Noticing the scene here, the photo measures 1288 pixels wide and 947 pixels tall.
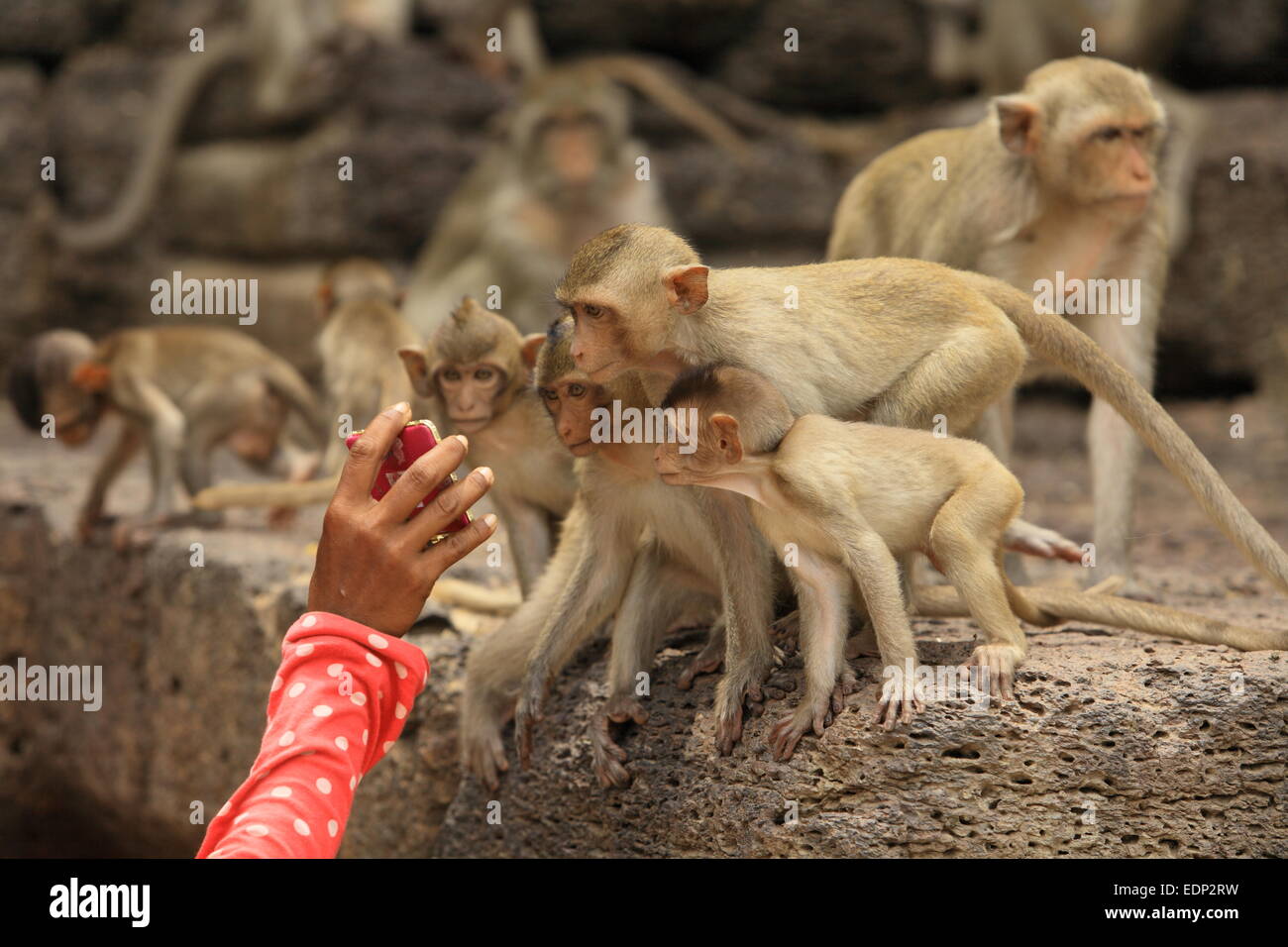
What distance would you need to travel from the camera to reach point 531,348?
4.34 meters

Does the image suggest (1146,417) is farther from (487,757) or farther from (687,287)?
(487,757)

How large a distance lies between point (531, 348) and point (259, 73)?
276 inches

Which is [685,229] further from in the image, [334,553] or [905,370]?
[334,553]

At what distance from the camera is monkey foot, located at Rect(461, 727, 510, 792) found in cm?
409

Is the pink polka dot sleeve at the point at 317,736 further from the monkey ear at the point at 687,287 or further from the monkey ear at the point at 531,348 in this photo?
the monkey ear at the point at 531,348

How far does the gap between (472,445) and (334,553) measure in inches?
88.8

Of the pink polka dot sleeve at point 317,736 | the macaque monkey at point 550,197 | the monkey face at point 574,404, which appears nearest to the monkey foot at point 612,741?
the monkey face at point 574,404

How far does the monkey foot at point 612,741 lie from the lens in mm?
3693

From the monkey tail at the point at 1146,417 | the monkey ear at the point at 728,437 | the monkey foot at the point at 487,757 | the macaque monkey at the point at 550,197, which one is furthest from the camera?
the macaque monkey at the point at 550,197

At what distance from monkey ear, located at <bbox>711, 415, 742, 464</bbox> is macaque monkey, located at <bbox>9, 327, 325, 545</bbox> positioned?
379 centimetres

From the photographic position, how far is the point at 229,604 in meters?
5.41

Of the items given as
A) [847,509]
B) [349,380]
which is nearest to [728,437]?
[847,509]

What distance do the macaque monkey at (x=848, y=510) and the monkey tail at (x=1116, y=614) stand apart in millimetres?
481

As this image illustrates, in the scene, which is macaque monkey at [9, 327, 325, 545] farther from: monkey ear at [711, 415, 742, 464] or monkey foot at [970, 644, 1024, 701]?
monkey foot at [970, 644, 1024, 701]
